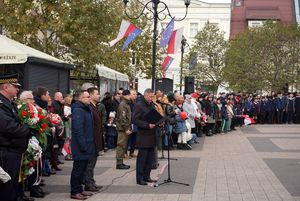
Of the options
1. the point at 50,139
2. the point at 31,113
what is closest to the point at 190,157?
the point at 50,139

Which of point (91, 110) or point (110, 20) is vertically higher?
point (110, 20)

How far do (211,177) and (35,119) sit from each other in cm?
465

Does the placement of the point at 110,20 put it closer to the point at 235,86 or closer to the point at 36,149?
the point at 36,149

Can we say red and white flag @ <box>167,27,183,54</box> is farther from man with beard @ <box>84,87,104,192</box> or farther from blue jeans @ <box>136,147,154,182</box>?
man with beard @ <box>84,87,104,192</box>

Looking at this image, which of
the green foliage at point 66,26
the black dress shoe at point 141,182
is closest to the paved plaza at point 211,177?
the black dress shoe at point 141,182

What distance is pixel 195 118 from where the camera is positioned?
65.2 ft

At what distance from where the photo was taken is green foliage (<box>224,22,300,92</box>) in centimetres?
4081

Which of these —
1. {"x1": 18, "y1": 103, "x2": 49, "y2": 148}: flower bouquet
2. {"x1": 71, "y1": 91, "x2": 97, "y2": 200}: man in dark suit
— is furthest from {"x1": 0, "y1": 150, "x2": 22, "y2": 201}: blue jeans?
{"x1": 71, "y1": 91, "x2": 97, "y2": 200}: man in dark suit

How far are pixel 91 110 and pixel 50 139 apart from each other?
1.51 m

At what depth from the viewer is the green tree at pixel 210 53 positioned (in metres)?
51.3

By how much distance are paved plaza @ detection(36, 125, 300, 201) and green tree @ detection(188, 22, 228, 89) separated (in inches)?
1335

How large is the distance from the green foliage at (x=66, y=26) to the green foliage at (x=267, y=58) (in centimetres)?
2027

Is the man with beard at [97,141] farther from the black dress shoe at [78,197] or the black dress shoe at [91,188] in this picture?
the black dress shoe at [78,197]

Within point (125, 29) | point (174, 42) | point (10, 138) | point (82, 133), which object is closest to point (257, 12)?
point (174, 42)
